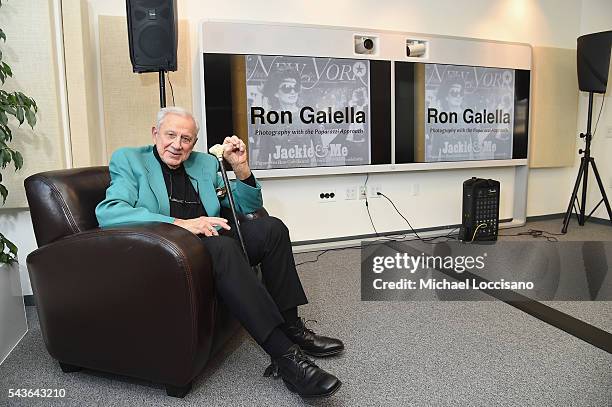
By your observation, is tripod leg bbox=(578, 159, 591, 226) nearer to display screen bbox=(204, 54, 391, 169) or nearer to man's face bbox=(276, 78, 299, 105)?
display screen bbox=(204, 54, 391, 169)

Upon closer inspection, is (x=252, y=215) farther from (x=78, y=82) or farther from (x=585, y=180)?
(x=585, y=180)

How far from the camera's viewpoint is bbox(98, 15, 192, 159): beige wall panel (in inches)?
113

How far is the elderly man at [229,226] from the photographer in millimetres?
1530

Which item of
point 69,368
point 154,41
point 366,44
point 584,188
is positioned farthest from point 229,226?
point 584,188

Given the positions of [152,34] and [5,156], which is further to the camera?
[152,34]

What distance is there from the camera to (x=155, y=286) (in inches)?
56.2

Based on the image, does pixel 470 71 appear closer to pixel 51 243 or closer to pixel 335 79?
pixel 335 79

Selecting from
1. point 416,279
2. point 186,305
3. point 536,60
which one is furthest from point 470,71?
point 186,305

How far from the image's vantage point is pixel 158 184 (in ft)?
5.96

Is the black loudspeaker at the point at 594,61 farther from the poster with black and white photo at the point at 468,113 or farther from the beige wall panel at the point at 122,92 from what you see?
the beige wall panel at the point at 122,92

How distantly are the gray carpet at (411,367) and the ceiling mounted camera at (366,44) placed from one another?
2.10 meters

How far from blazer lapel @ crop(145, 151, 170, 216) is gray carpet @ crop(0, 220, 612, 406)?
68 cm

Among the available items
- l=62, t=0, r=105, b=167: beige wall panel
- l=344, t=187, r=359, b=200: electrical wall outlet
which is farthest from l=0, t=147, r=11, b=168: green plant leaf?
l=344, t=187, r=359, b=200: electrical wall outlet

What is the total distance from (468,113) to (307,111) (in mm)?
1568
